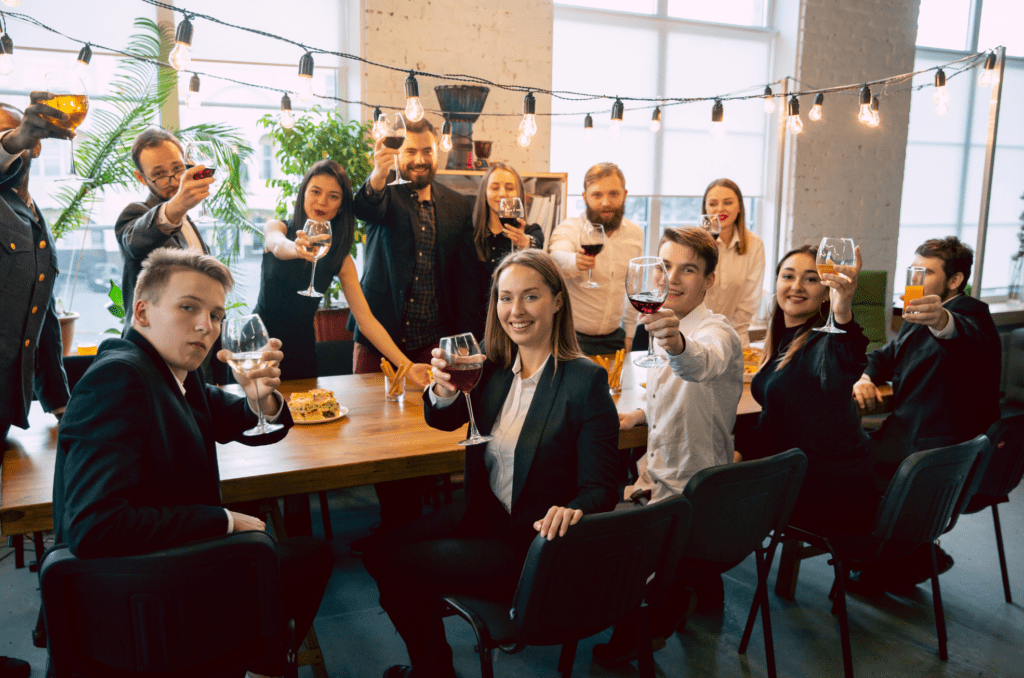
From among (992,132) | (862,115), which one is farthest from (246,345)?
(992,132)

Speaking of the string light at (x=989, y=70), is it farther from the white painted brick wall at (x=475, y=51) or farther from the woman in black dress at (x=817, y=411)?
→ the white painted brick wall at (x=475, y=51)

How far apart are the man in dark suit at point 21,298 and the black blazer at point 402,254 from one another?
116 centimetres

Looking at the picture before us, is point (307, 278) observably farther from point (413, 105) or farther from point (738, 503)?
point (738, 503)

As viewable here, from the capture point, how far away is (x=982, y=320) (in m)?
2.69

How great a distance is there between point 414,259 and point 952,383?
215cm

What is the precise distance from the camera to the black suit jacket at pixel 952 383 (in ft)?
8.76

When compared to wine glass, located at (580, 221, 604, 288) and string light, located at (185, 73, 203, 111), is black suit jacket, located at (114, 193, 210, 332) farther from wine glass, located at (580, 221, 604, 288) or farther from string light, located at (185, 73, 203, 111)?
wine glass, located at (580, 221, 604, 288)

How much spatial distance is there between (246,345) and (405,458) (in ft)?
1.97

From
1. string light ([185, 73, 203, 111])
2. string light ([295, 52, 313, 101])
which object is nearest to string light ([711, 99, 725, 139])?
string light ([295, 52, 313, 101])

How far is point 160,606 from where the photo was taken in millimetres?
1354

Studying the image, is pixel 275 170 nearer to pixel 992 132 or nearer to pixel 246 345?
pixel 246 345

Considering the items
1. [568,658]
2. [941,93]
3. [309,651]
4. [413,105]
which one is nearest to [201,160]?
[413,105]

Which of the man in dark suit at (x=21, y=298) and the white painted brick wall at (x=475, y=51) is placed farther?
the white painted brick wall at (x=475, y=51)

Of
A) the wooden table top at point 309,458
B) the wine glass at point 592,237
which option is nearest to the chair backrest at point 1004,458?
the wooden table top at point 309,458
